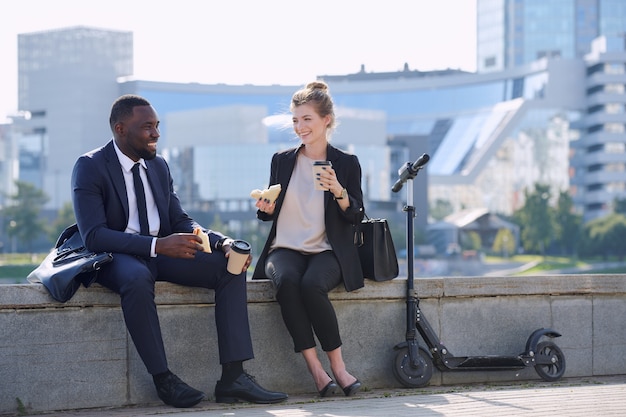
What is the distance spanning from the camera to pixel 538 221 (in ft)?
335

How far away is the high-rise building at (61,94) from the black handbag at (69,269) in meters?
127

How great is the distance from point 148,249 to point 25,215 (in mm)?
98729

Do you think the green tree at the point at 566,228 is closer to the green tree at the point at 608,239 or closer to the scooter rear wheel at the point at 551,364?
the green tree at the point at 608,239

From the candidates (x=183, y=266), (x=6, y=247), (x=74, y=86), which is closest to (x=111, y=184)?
(x=183, y=266)

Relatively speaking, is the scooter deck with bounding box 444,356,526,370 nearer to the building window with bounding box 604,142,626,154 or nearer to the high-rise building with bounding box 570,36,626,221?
the high-rise building with bounding box 570,36,626,221

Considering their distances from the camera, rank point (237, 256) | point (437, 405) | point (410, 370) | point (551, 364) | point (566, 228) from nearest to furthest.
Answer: point (437, 405)
point (237, 256)
point (410, 370)
point (551, 364)
point (566, 228)

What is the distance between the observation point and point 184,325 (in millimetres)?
6363

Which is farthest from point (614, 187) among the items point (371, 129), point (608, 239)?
point (608, 239)

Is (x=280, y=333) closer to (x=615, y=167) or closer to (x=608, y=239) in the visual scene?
(x=608, y=239)

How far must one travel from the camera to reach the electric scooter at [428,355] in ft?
22.2

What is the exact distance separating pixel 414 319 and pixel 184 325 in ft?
4.71

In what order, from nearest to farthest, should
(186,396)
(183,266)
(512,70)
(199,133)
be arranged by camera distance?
(186,396) < (183,266) < (199,133) < (512,70)

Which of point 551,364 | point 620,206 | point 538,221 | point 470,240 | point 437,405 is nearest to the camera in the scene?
point 437,405

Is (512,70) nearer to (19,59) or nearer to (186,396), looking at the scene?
(19,59)
